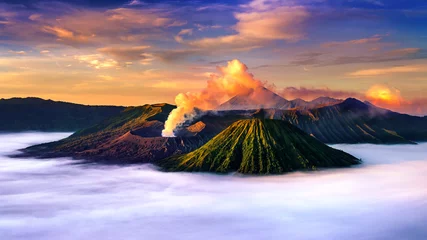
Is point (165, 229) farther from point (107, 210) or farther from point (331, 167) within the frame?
point (331, 167)

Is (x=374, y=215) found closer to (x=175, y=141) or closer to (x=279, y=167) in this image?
(x=279, y=167)

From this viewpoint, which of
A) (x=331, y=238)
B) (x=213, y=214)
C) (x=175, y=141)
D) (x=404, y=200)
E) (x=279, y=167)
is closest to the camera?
(x=331, y=238)

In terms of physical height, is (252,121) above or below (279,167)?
above

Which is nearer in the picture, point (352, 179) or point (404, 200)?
point (404, 200)

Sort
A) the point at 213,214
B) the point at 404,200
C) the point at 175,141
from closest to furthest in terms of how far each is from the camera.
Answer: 1. the point at 213,214
2. the point at 404,200
3. the point at 175,141

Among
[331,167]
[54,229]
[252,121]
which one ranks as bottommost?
[54,229]

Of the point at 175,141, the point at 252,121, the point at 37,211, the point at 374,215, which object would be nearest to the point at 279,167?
the point at 252,121

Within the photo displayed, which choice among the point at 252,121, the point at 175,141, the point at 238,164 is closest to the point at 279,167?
the point at 238,164
